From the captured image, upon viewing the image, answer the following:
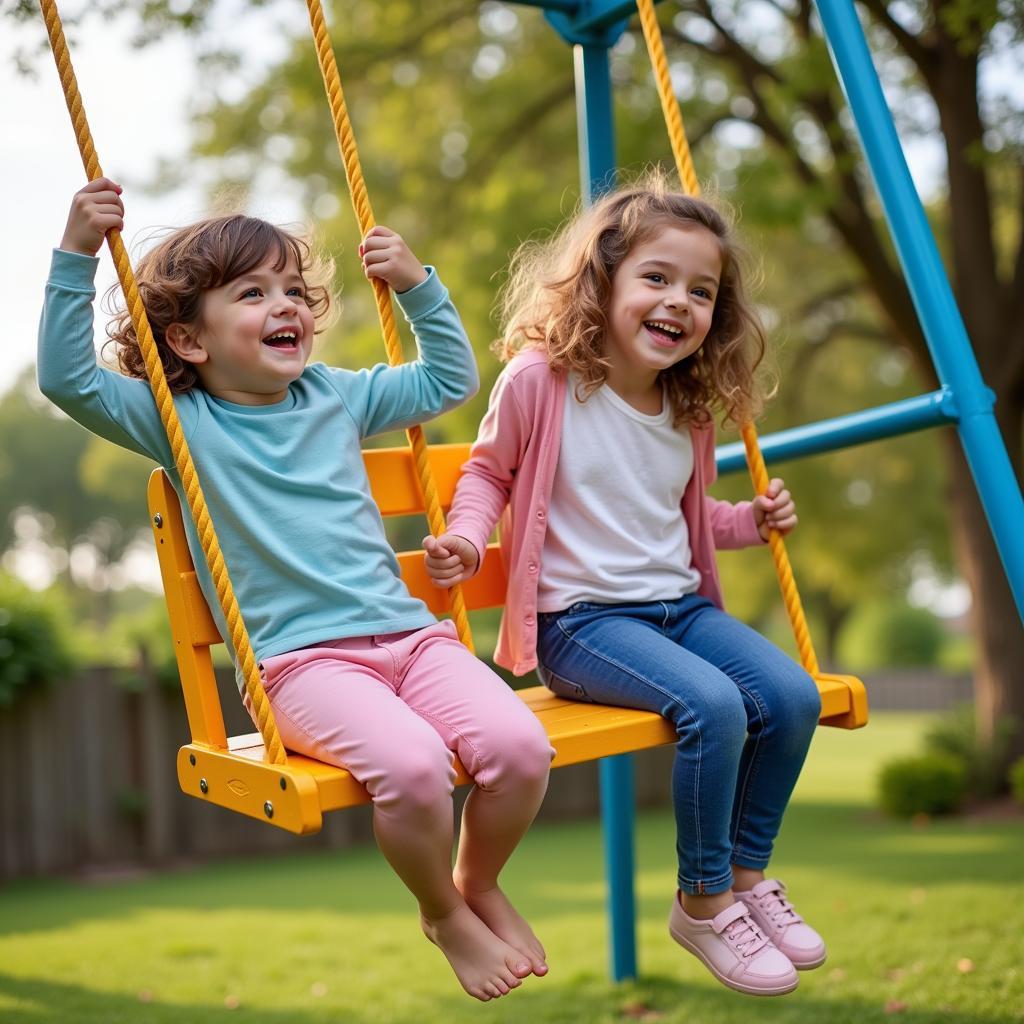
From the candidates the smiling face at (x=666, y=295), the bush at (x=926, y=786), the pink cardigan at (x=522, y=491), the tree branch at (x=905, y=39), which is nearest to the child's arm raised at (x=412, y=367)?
the pink cardigan at (x=522, y=491)

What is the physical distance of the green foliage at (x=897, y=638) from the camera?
1112 inches

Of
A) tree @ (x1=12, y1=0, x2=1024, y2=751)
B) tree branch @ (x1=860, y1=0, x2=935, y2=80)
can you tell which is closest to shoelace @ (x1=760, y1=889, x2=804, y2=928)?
tree @ (x1=12, y1=0, x2=1024, y2=751)

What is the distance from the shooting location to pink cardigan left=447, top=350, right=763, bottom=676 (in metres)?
2.67

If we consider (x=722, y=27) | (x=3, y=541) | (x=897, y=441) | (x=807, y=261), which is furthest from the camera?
(x=3, y=541)

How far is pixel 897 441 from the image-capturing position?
56.9 ft

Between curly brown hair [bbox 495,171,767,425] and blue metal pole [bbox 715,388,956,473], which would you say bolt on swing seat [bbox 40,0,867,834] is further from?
blue metal pole [bbox 715,388,956,473]

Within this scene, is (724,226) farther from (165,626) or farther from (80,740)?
(165,626)

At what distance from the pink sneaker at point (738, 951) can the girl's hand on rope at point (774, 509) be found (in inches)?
35.3

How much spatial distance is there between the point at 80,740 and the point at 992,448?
745 cm

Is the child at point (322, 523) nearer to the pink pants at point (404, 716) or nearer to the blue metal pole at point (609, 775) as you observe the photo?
the pink pants at point (404, 716)

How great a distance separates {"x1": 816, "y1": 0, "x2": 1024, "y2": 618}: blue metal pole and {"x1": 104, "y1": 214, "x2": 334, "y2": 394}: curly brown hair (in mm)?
1307

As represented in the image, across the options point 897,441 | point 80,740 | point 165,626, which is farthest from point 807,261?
point 80,740

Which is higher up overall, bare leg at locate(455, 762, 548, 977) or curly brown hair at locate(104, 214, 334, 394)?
curly brown hair at locate(104, 214, 334, 394)

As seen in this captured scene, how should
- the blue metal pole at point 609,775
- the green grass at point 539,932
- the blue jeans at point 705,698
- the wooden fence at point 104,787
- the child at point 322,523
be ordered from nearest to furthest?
the child at point 322,523 < the blue jeans at point 705,698 < the blue metal pole at point 609,775 < the green grass at point 539,932 < the wooden fence at point 104,787
